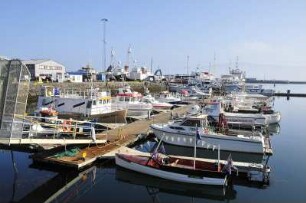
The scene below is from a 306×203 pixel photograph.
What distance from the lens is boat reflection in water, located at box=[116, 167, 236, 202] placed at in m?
17.4

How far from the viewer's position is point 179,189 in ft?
58.6

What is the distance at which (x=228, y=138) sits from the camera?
24984mm

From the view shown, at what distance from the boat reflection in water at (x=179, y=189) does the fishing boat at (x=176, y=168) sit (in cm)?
21

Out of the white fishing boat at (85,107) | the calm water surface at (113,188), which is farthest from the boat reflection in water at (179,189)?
the white fishing boat at (85,107)

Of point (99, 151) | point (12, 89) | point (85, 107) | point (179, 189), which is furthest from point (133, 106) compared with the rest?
point (12, 89)

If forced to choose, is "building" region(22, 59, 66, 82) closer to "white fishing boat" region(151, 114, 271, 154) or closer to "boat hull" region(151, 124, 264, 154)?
"white fishing boat" region(151, 114, 271, 154)

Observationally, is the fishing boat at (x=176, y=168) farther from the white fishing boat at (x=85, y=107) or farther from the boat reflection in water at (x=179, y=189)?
the white fishing boat at (x=85, y=107)

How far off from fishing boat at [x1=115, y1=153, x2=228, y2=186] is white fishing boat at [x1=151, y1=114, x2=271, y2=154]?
4983 mm

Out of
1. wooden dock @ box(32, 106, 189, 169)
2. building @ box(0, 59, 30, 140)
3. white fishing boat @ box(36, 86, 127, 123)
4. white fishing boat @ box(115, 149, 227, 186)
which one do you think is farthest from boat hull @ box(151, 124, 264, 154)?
building @ box(0, 59, 30, 140)

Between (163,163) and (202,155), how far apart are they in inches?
245

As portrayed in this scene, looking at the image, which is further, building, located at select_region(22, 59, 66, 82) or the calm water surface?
building, located at select_region(22, 59, 66, 82)

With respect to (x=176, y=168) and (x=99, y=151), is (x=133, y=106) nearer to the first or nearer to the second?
(x=99, y=151)

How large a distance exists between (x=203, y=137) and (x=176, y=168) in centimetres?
719

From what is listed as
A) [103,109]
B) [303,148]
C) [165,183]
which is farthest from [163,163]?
[103,109]
